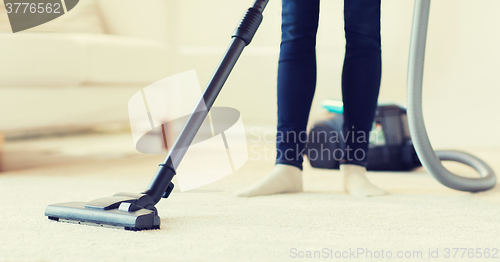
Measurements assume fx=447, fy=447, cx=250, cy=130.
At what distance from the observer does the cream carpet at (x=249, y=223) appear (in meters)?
0.52

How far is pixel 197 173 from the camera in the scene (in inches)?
50.4

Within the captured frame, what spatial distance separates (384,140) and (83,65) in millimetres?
963

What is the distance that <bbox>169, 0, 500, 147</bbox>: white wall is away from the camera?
84.7 inches

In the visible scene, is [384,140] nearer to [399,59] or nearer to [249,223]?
[249,223]

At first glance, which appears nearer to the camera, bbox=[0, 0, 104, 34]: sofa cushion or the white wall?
bbox=[0, 0, 104, 34]: sofa cushion

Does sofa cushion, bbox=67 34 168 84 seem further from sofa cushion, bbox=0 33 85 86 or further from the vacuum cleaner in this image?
the vacuum cleaner

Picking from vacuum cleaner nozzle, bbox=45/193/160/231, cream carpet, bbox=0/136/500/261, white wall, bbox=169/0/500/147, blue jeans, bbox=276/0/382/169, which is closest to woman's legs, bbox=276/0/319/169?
blue jeans, bbox=276/0/382/169

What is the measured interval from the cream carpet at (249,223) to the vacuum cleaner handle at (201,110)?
63 mm

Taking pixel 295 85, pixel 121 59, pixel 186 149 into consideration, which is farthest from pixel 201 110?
pixel 121 59

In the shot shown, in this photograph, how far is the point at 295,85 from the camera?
967 mm

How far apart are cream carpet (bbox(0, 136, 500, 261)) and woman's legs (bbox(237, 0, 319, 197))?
2.8 inches

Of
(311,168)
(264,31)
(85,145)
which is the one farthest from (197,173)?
(264,31)

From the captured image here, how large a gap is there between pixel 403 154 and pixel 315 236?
0.91 meters

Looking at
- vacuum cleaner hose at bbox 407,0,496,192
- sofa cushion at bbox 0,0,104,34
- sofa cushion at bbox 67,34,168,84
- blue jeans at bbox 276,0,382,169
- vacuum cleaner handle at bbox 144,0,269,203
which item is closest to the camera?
vacuum cleaner handle at bbox 144,0,269,203
